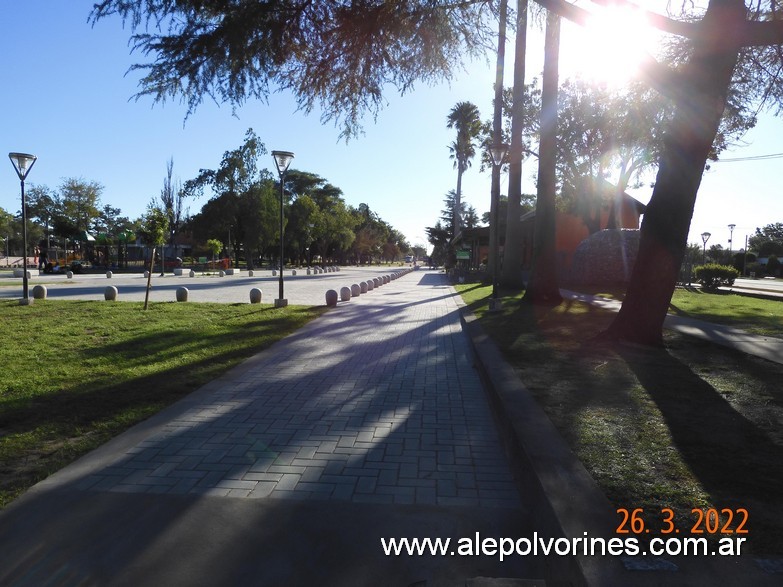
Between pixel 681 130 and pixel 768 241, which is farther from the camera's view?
pixel 768 241

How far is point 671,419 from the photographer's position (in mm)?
4664

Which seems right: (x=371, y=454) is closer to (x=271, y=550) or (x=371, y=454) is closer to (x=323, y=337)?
(x=271, y=550)

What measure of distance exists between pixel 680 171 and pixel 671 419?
479cm

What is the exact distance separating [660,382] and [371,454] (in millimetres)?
3690

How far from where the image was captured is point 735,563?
238cm

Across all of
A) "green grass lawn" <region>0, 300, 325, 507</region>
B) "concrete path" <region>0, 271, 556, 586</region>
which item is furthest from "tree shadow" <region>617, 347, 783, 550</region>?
"green grass lawn" <region>0, 300, 325, 507</region>

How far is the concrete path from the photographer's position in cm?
279

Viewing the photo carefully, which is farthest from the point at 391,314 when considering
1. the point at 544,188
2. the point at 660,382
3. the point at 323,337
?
the point at 660,382

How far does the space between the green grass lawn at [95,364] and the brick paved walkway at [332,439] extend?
47 cm

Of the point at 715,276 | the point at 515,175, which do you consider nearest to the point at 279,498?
the point at 515,175

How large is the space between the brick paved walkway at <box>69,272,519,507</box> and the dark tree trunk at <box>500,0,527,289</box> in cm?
1478

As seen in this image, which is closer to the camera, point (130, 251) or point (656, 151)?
point (656, 151)

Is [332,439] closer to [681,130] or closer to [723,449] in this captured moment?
[723,449]

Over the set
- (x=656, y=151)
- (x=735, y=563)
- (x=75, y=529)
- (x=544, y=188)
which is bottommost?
(x=75, y=529)
